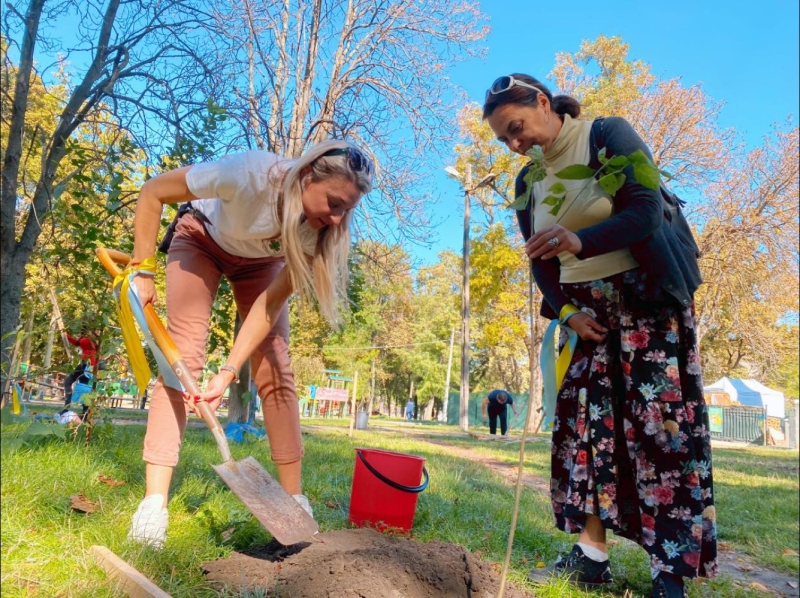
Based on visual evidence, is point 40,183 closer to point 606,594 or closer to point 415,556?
point 415,556

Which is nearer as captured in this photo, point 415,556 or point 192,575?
point 192,575

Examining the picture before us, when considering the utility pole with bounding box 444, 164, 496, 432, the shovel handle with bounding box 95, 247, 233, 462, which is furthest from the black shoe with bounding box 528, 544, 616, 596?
the utility pole with bounding box 444, 164, 496, 432

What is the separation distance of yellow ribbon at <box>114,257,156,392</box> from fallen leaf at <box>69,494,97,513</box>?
0.44 metres

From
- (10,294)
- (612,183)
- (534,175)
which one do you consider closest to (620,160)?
(612,183)

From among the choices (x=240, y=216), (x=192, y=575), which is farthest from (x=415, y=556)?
(x=240, y=216)

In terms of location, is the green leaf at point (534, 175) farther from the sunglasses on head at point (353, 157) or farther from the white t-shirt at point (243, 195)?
the white t-shirt at point (243, 195)

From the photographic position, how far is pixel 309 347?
1461 cm

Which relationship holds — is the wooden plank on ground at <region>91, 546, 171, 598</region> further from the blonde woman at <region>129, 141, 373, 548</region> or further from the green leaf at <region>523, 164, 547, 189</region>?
the green leaf at <region>523, 164, 547, 189</region>

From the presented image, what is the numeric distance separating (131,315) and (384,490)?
3.89 feet

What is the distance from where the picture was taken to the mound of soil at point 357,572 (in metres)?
1.46

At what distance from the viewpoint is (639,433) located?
1.85m

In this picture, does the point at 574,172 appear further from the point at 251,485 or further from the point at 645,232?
the point at 251,485

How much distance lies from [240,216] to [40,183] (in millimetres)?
917

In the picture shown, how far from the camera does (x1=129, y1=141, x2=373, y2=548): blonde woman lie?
1907 millimetres
